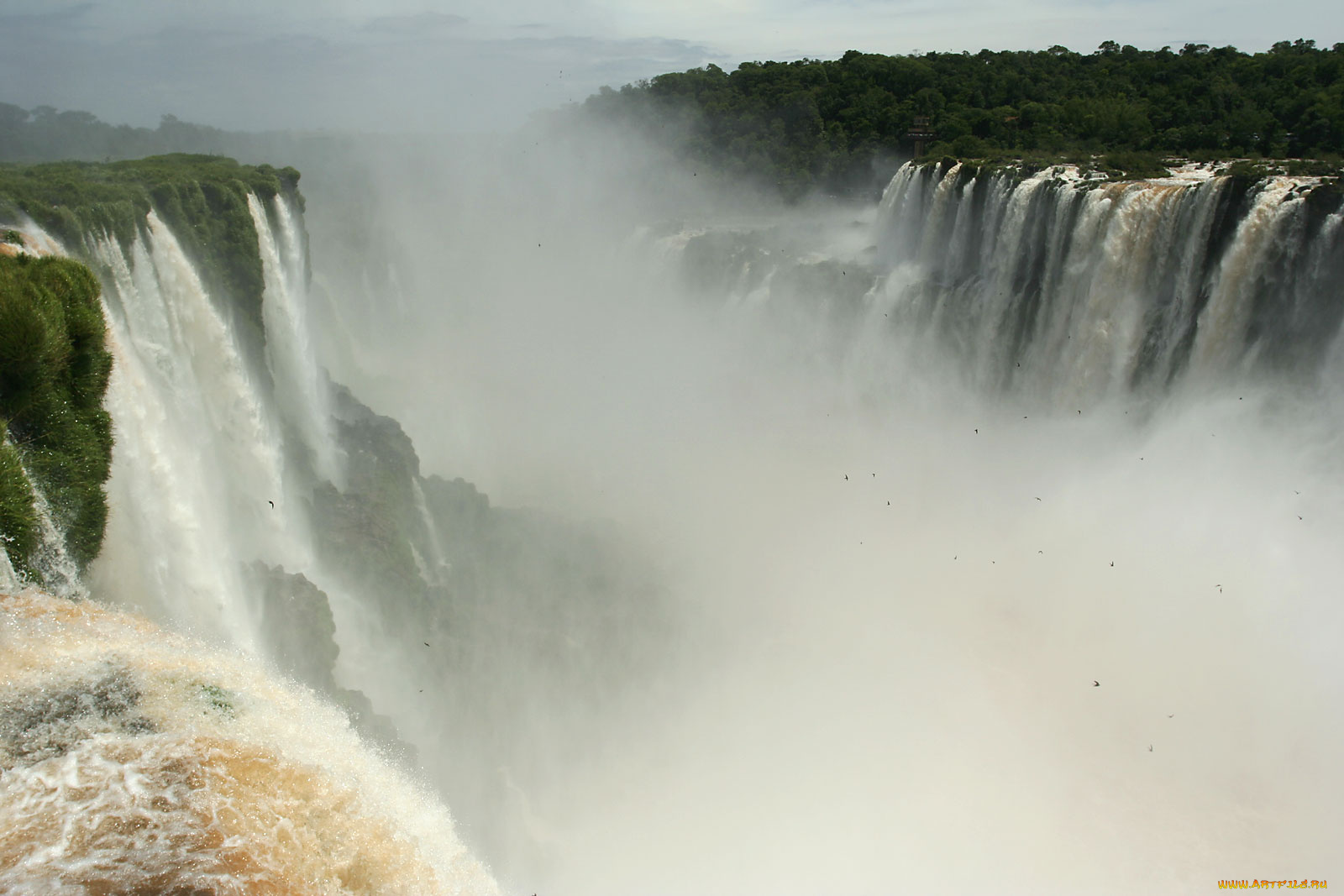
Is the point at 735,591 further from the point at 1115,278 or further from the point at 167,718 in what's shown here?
the point at 167,718

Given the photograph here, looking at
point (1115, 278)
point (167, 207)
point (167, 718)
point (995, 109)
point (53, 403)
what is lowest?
point (167, 718)

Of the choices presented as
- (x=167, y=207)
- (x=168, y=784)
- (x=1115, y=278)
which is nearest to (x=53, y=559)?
(x=168, y=784)

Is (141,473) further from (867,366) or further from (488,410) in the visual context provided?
(867,366)

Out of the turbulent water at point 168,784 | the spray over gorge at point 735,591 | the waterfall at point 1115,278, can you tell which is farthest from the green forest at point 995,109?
the turbulent water at point 168,784

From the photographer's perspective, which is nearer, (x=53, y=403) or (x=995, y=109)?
(x=53, y=403)

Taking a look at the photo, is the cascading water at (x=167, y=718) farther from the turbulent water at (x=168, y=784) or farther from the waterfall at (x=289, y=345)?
the waterfall at (x=289, y=345)

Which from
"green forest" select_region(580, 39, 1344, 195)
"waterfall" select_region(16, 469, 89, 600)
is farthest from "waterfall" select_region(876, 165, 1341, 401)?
"waterfall" select_region(16, 469, 89, 600)
